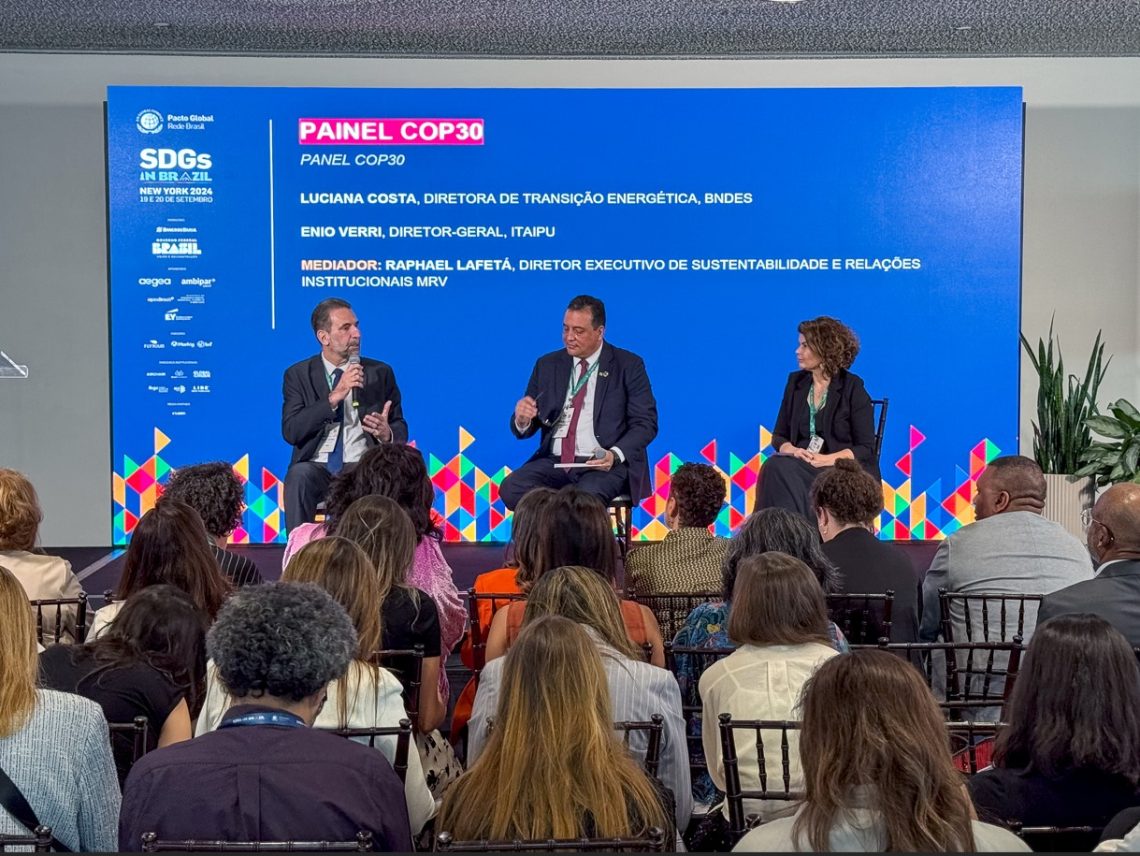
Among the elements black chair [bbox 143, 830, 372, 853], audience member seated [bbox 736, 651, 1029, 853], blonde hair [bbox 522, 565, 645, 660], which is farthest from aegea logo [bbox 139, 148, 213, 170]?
audience member seated [bbox 736, 651, 1029, 853]

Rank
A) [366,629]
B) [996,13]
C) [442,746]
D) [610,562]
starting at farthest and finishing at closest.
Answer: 1. [996,13]
2. [610,562]
3. [442,746]
4. [366,629]

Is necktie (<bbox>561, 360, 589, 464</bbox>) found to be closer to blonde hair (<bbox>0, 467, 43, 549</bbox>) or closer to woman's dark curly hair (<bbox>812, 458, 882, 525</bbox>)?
woman's dark curly hair (<bbox>812, 458, 882, 525</bbox>)

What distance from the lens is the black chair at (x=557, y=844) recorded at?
1.67 metres

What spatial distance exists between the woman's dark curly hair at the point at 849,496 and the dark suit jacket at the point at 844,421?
7.08 feet

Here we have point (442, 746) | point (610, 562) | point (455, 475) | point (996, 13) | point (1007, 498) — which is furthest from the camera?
point (455, 475)

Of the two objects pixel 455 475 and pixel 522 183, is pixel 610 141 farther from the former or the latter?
pixel 455 475

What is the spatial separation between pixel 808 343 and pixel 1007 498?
2.35 metres

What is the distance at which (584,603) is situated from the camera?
2664 mm

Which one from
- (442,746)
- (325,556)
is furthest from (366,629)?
(442,746)

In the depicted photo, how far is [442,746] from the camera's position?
10.0 feet

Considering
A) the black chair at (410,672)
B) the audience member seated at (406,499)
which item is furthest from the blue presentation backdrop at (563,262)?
the black chair at (410,672)

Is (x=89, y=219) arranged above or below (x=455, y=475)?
above

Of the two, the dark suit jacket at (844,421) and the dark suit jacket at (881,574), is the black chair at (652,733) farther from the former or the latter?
the dark suit jacket at (844,421)

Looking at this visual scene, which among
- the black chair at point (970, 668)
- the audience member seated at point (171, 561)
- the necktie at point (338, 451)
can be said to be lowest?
the black chair at point (970, 668)
